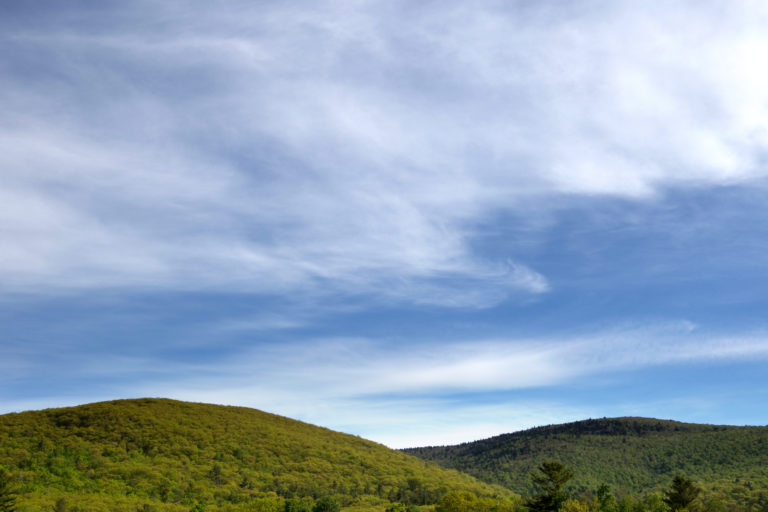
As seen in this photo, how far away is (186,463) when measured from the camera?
10269cm

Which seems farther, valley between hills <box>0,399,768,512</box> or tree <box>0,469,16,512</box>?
valley between hills <box>0,399,768,512</box>

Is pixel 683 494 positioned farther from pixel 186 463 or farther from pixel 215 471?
pixel 186 463

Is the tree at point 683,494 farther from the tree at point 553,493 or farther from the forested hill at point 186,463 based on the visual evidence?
the forested hill at point 186,463

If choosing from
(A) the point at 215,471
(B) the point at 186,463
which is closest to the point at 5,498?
(B) the point at 186,463

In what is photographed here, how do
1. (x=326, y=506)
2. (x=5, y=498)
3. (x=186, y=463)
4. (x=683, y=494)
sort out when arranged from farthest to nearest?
(x=186, y=463)
(x=326, y=506)
(x=683, y=494)
(x=5, y=498)

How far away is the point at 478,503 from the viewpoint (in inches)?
3460

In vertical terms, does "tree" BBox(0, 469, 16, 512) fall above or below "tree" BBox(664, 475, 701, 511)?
above

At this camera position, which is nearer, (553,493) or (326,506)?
(553,493)

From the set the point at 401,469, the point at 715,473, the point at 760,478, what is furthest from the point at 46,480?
the point at 715,473

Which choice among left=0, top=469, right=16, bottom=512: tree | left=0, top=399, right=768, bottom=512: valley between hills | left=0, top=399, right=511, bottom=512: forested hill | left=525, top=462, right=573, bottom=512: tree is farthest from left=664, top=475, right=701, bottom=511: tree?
left=0, top=469, right=16, bottom=512: tree

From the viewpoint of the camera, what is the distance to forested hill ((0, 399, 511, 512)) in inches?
3287

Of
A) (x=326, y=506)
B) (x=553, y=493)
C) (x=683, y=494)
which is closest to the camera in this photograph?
(x=553, y=493)

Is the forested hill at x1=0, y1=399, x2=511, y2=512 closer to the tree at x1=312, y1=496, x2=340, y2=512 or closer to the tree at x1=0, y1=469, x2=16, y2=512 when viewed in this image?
the tree at x1=0, y1=469, x2=16, y2=512

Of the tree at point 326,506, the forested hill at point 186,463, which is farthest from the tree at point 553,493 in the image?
the forested hill at point 186,463
